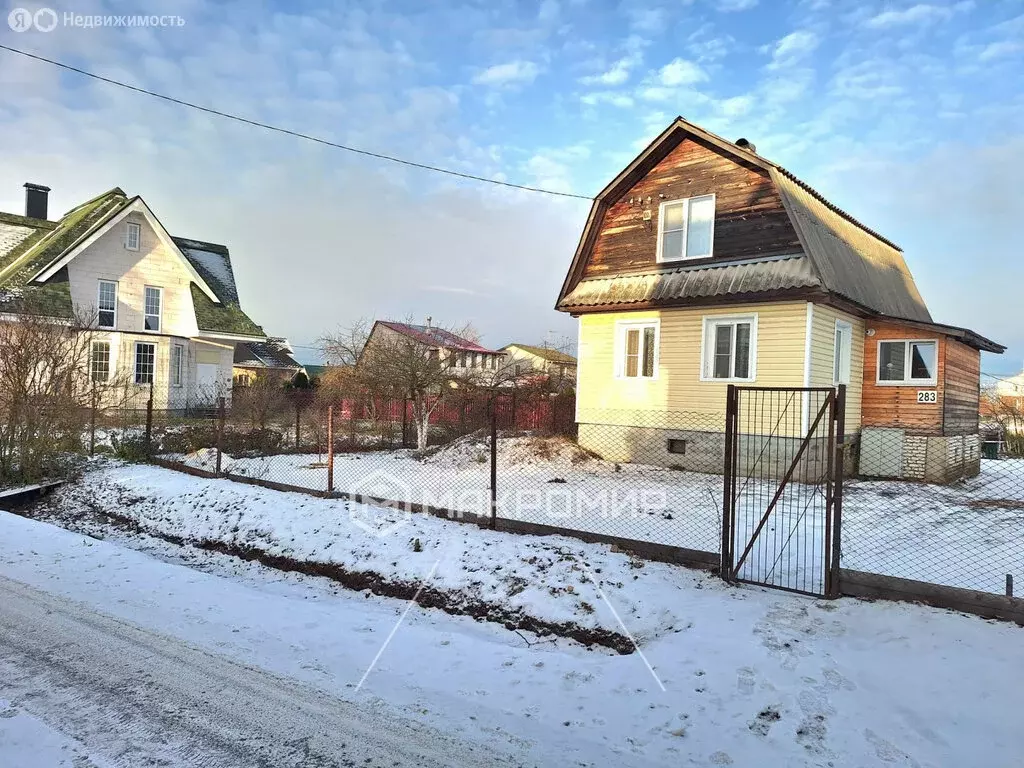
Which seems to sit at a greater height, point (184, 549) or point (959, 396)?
point (959, 396)

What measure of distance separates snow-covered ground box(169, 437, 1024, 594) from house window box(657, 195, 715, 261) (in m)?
5.02

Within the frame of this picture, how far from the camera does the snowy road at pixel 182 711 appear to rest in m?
3.44

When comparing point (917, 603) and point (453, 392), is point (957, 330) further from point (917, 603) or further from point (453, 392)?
point (453, 392)

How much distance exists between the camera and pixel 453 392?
19.8 m

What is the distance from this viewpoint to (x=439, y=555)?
672 cm

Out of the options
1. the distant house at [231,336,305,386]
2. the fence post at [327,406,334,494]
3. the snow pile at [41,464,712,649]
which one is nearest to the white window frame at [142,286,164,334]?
the distant house at [231,336,305,386]

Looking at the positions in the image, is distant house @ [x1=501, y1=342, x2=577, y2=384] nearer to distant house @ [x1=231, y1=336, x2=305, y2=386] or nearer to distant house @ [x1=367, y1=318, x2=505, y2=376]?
distant house @ [x1=367, y1=318, x2=505, y2=376]

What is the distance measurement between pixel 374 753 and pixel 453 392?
16427 mm

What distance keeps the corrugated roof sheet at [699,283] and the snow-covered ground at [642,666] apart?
8079 mm

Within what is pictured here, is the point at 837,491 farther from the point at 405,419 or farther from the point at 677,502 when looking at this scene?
the point at 405,419

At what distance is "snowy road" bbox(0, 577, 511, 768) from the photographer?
3.44 metres

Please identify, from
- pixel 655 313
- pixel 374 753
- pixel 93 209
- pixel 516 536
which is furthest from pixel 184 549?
pixel 93 209

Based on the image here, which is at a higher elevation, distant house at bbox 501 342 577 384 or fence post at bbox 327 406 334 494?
distant house at bbox 501 342 577 384

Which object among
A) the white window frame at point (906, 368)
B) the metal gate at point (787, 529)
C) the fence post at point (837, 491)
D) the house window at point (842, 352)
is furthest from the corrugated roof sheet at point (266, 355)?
the fence post at point (837, 491)
